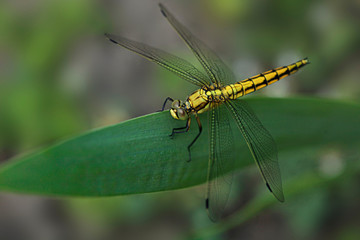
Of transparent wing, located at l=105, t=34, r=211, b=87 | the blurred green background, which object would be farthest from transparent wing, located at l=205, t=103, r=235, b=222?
the blurred green background

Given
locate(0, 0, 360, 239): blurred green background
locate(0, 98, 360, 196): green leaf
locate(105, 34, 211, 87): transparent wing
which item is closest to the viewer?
locate(0, 98, 360, 196): green leaf

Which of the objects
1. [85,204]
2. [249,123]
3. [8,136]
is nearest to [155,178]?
[249,123]

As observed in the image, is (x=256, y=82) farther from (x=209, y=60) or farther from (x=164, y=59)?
(x=164, y=59)

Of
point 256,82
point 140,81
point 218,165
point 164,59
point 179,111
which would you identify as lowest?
point 218,165

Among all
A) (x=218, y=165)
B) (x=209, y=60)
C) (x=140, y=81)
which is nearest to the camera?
(x=218, y=165)

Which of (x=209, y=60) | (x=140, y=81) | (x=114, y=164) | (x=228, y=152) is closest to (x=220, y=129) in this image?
(x=228, y=152)

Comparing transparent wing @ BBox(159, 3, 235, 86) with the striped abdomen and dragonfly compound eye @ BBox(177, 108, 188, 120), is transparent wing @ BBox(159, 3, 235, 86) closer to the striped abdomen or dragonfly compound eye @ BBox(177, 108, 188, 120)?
the striped abdomen

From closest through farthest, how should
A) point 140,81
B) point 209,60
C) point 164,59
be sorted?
1. point 164,59
2. point 209,60
3. point 140,81

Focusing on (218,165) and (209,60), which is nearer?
(218,165)
